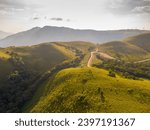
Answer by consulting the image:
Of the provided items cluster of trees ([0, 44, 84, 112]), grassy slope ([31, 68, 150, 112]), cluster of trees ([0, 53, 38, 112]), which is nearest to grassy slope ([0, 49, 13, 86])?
cluster of trees ([0, 44, 84, 112])

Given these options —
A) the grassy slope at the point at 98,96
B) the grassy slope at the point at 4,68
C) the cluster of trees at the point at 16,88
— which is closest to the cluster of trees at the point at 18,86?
the cluster of trees at the point at 16,88

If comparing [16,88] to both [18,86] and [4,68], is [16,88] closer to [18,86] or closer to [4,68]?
[18,86]

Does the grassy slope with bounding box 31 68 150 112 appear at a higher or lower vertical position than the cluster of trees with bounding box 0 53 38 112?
higher

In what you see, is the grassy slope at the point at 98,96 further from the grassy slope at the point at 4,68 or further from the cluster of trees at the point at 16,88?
the grassy slope at the point at 4,68

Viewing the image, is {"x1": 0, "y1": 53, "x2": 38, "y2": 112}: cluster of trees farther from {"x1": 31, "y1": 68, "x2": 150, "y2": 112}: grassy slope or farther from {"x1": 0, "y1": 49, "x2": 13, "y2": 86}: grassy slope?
{"x1": 31, "y1": 68, "x2": 150, "y2": 112}: grassy slope

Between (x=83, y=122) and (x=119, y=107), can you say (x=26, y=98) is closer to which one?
(x=119, y=107)

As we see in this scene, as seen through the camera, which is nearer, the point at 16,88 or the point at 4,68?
the point at 16,88

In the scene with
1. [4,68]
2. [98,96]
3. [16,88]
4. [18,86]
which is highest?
[98,96]

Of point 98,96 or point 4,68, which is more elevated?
point 98,96

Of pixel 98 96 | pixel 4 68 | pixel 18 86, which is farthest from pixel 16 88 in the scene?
Result: pixel 98 96
